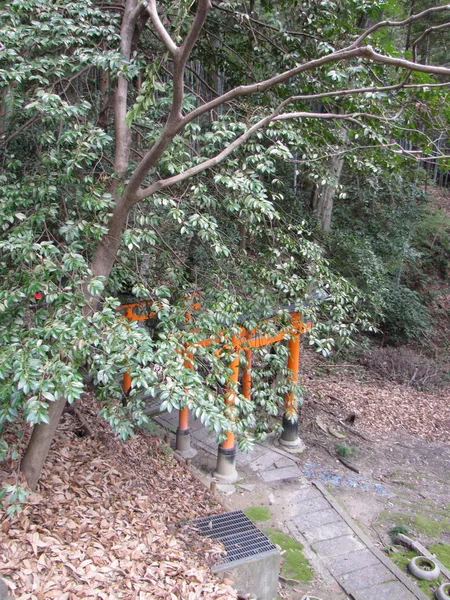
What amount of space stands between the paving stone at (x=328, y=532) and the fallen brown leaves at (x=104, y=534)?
1187 millimetres

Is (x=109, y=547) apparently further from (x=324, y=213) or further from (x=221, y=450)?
(x=324, y=213)

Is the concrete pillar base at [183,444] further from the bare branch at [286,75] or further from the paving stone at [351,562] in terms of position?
the bare branch at [286,75]

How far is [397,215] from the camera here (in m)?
12.2

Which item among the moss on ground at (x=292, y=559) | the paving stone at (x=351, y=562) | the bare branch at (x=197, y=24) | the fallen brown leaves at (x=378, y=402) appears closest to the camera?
the bare branch at (x=197, y=24)

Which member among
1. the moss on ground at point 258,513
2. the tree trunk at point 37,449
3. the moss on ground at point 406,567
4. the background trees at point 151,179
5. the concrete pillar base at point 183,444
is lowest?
the moss on ground at point 406,567

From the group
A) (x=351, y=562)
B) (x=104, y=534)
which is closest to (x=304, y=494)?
(x=351, y=562)

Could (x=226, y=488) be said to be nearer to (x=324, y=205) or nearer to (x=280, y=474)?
(x=280, y=474)

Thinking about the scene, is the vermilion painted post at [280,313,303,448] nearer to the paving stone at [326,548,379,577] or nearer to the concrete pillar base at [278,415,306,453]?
the concrete pillar base at [278,415,306,453]

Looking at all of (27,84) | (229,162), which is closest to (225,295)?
(229,162)

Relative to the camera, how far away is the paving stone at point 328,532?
5.34 meters

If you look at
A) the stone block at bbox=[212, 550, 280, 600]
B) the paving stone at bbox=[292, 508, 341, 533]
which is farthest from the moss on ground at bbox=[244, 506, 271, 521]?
the stone block at bbox=[212, 550, 280, 600]

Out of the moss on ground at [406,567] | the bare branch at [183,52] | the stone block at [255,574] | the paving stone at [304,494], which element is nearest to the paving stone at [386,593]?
the moss on ground at [406,567]

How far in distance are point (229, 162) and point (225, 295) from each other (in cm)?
111

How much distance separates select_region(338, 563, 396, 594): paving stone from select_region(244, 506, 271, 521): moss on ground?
1052 mm
